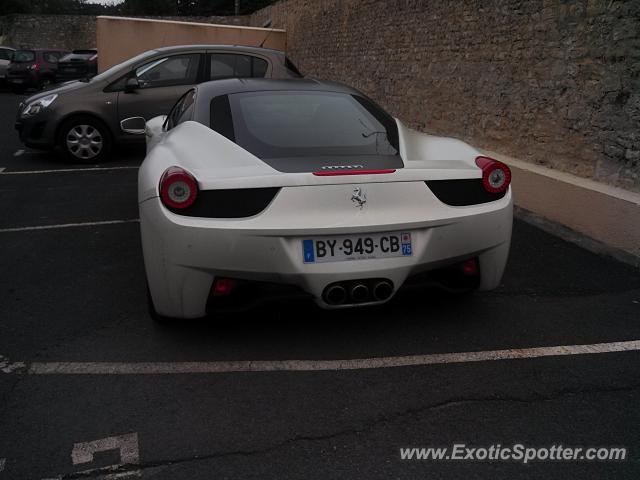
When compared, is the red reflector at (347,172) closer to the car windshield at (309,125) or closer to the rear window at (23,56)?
the car windshield at (309,125)

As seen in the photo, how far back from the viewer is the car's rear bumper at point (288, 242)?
9.51 ft

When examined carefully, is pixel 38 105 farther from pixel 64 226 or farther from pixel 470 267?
pixel 470 267

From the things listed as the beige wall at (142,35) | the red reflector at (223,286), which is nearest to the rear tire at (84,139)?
the red reflector at (223,286)

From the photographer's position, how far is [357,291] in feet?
10.0

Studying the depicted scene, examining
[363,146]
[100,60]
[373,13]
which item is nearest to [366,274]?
[363,146]

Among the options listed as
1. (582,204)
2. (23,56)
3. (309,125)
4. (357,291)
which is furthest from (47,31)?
(357,291)

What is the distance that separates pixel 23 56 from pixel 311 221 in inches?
1007

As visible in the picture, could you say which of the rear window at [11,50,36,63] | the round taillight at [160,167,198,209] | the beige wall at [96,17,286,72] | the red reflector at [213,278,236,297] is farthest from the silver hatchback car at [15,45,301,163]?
the rear window at [11,50,36,63]

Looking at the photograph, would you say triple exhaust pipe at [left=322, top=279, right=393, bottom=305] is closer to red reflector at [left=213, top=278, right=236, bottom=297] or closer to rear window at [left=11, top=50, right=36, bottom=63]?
red reflector at [left=213, top=278, right=236, bottom=297]

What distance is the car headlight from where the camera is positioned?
844 cm

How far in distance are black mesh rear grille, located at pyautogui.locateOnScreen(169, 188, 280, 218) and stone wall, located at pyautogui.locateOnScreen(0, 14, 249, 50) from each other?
44061 millimetres

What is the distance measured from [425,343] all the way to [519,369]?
0.52 meters

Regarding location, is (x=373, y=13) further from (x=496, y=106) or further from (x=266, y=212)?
(x=266, y=212)

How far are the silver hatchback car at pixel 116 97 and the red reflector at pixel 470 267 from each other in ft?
21.5
